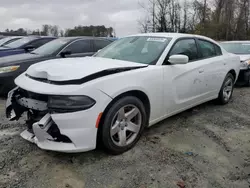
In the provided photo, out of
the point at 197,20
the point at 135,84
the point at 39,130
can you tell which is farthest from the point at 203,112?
the point at 197,20

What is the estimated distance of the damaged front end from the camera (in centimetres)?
250

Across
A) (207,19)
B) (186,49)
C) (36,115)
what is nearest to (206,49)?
(186,49)

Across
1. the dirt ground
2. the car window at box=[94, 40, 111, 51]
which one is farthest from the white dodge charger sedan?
the car window at box=[94, 40, 111, 51]

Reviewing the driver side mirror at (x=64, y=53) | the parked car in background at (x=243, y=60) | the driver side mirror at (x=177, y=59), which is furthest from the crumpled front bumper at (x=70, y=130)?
the parked car in background at (x=243, y=60)

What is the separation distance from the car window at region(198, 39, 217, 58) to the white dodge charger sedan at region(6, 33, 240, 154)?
12cm

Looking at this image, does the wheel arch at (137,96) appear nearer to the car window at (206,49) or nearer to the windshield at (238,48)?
the car window at (206,49)

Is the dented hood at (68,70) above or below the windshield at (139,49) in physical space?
below

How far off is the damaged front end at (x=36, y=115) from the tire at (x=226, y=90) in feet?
11.7

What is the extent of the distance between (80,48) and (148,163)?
442 cm

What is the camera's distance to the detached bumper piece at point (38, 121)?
249 cm

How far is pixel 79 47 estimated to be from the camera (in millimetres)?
6367

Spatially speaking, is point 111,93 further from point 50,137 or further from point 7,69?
point 7,69

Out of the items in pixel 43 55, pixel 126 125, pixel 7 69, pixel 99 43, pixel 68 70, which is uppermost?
pixel 99 43

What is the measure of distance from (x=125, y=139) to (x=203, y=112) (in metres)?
2.29
